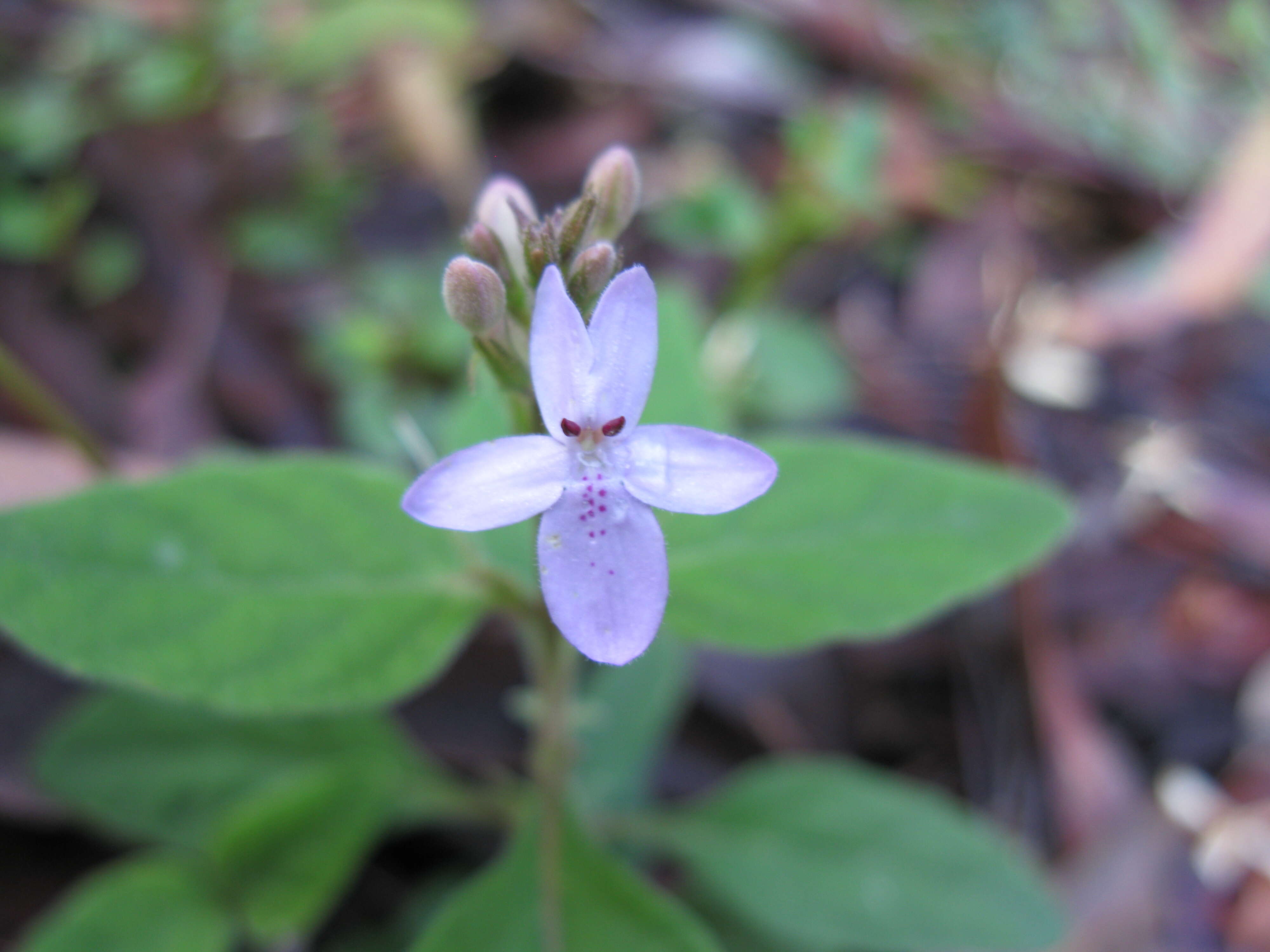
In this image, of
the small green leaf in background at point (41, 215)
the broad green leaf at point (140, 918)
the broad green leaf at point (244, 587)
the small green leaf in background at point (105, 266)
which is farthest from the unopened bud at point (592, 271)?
the small green leaf in background at point (41, 215)

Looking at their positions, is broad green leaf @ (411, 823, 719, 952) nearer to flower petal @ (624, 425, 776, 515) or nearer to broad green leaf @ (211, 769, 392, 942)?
broad green leaf @ (211, 769, 392, 942)

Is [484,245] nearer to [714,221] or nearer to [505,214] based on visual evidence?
[505,214]

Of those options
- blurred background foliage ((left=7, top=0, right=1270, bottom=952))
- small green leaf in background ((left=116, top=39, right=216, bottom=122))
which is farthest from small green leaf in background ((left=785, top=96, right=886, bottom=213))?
small green leaf in background ((left=116, top=39, right=216, bottom=122))

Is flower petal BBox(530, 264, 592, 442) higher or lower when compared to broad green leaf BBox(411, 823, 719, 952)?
higher

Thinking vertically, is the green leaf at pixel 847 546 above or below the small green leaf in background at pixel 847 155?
below

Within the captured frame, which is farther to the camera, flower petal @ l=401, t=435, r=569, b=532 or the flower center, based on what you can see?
the flower center

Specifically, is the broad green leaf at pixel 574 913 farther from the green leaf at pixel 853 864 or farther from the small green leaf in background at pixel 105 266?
the small green leaf in background at pixel 105 266

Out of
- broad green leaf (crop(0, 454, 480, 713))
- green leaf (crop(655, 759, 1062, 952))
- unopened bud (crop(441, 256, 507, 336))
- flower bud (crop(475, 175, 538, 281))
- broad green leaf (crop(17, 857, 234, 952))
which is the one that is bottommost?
broad green leaf (crop(17, 857, 234, 952))
